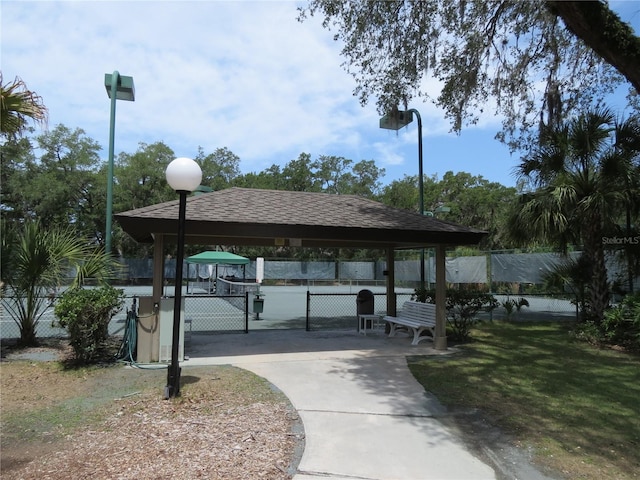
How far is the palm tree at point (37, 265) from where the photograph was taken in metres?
8.25

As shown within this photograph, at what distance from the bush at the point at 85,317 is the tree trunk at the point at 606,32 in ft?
26.7

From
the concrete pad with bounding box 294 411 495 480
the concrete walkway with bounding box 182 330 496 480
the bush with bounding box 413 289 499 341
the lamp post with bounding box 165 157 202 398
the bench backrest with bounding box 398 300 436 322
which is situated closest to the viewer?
the concrete pad with bounding box 294 411 495 480

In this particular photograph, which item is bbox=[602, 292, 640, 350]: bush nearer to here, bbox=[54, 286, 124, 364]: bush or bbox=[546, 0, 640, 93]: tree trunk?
bbox=[546, 0, 640, 93]: tree trunk

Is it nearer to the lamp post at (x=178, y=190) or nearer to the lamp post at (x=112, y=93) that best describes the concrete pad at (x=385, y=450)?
the lamp post at (x=178, y=190)

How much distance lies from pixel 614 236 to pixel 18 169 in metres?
39.5

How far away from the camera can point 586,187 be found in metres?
10.6

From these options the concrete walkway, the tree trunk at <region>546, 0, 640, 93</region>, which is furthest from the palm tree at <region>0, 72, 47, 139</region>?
the tree trunk at <region>546, 0, 640, 93</region>

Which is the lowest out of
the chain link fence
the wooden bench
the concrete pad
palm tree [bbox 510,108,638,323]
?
the concrete pad

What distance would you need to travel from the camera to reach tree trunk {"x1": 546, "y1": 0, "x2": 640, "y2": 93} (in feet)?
20.2

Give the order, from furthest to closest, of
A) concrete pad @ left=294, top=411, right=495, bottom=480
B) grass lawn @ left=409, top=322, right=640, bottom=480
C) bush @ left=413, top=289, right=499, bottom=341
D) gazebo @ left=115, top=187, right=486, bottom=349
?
bush @ left=413, top=289, right=499, bottom=341
gazebo @ left=115, top=187, right=486, bottom=349
grass lawn @ left=409, top=322, right=640, bottom=480
concrete pad @ left=294, top=411, right=495, bottom=480

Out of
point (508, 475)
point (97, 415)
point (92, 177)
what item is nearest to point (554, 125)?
point (508, 475)

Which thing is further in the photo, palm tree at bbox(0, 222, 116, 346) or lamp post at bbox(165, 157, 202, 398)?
palm tree at bbox(0, 222, 116, 346)

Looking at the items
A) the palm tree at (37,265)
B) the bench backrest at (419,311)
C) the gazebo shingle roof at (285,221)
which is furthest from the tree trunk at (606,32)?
the palm tree at (37,265)

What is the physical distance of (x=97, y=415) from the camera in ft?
16.9
